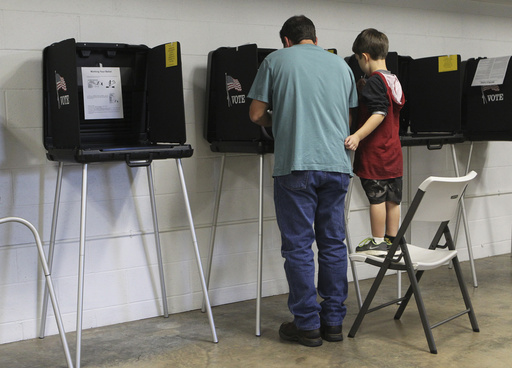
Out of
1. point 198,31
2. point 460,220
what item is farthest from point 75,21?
point 460,220

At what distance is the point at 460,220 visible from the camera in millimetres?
4355

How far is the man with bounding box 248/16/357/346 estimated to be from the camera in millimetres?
2654

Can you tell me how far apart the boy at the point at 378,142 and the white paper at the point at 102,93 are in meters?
1.15

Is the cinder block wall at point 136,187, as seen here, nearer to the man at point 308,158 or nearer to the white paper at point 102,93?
the white paper at point 102,93

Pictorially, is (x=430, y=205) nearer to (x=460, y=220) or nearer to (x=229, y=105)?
(x=229, y=105)

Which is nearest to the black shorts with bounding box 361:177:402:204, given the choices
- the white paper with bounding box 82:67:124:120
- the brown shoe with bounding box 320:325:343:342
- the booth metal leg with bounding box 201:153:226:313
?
the brown shoe with bounding box 320:325:343:342

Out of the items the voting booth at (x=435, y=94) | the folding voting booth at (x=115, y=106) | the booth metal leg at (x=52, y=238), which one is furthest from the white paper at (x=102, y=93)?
the voting booth at (x=435, y=94)

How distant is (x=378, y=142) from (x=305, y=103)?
20.9 inches

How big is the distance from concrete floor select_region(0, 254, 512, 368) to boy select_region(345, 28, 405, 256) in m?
0.42

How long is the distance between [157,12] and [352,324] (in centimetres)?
184

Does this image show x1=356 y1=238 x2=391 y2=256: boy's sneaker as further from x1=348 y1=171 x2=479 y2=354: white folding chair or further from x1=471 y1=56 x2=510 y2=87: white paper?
x1=471 y1=56 x2=510 y2=87: white paper

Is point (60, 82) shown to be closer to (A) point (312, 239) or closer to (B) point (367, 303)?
(A) point (312, 239)

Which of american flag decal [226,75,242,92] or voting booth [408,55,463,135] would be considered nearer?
american flag decal [226,75,242,92]

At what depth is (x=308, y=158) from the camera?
266cm
